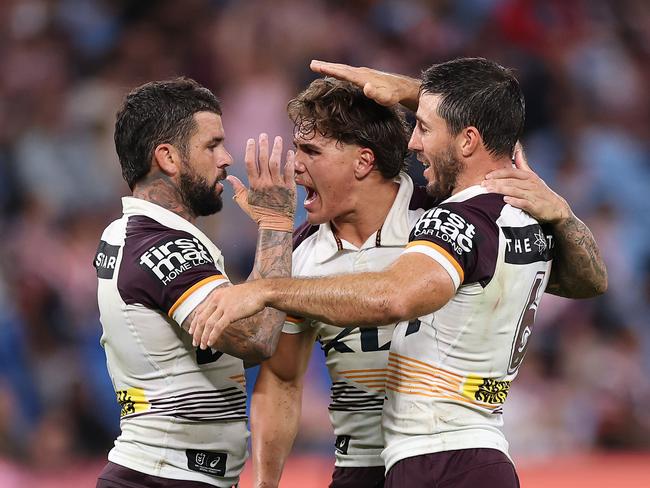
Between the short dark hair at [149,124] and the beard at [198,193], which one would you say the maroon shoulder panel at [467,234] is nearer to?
the beard at [198,193]

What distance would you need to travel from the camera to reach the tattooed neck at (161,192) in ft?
14.3

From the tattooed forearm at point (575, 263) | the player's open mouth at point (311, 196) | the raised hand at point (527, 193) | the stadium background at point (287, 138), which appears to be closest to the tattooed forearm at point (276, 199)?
the player's open mouth at point (311, 196)

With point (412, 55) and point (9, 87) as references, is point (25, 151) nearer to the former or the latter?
point (9, 87)

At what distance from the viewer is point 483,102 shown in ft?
13.1

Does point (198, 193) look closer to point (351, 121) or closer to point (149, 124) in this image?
point (149, 124)

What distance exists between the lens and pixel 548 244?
4051mm

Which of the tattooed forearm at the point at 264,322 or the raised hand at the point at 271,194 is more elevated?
the raised hand at the point at 271,194

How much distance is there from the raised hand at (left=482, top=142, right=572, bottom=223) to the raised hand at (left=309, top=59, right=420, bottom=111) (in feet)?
2.25

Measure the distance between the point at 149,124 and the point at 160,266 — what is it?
2.31 feet

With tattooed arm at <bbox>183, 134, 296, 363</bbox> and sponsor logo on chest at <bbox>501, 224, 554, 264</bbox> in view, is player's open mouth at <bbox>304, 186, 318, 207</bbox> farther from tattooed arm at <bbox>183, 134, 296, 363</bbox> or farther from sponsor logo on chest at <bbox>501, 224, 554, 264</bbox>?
sponsor logo on chest at <bbox>501, 224, 554, 264</bbox>

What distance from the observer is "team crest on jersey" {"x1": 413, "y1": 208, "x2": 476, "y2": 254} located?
3.67 meters

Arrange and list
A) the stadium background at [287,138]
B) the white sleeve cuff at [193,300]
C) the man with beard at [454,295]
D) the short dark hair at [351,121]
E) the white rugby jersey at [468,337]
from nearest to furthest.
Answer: the man with beard at [454,295] < the white rugby jersey at [468,337] < the white sleeve cuff at [193,300] < the short dark hair at [351,121] < the stadium background at [287,138]

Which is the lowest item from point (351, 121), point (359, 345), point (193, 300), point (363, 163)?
point (359, 345)

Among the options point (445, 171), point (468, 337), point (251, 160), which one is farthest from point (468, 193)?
point (251, 160)
